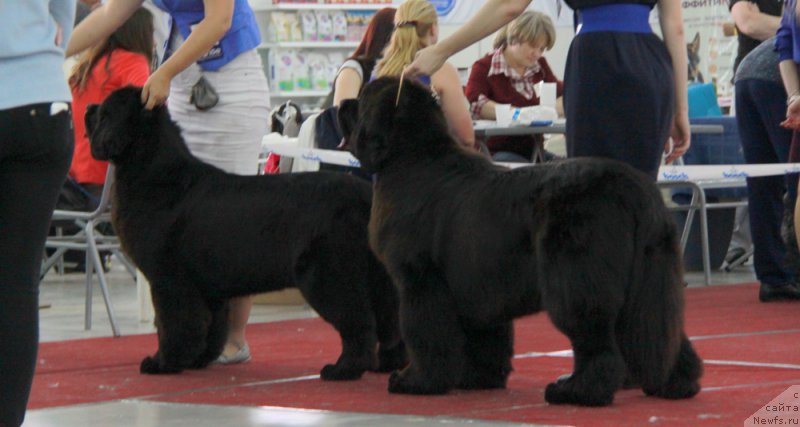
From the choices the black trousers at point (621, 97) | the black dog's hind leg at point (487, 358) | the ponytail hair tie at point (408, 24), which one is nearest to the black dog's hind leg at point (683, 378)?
the black dog's hind leg at point (487, 358)

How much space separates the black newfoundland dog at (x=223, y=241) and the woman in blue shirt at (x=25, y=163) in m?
1.33

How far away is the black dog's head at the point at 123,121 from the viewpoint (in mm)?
4398

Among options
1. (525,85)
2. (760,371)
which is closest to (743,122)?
(525,85)

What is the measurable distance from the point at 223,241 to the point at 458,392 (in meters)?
0.99

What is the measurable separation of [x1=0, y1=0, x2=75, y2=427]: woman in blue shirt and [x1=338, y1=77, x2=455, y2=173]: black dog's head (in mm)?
1119

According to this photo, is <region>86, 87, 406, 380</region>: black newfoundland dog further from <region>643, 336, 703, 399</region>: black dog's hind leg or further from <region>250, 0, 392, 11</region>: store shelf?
<region>250, 0, 392, 11</region>: store shelf

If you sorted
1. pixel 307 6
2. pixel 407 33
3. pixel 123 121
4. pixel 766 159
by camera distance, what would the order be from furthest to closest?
pixel 307 6
pixel 766 159
pixel 407 33
pixel 123 121

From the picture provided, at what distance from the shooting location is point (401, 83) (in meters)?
3.76

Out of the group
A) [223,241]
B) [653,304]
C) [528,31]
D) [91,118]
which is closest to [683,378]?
[653,304]

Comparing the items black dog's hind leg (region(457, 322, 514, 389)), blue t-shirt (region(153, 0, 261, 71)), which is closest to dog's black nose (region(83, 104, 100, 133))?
blue t-shirt (region(153, 0, 261, 71))

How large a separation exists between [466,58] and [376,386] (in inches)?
398

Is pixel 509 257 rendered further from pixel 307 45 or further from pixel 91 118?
pixel 307 45

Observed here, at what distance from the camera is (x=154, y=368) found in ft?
14.6

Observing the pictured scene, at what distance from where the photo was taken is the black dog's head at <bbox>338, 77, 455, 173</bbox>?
148 inches
